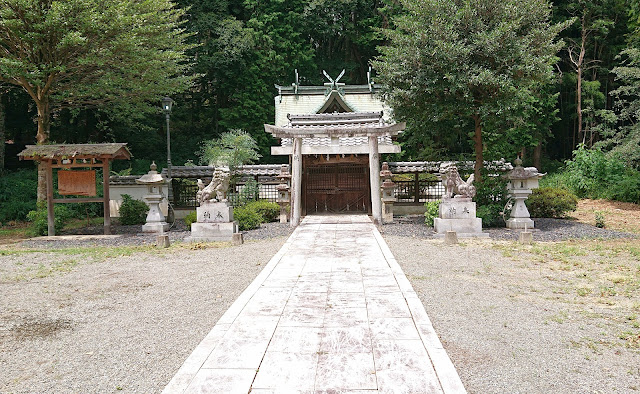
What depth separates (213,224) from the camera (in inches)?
436

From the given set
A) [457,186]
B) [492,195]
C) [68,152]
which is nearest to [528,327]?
[457,186]

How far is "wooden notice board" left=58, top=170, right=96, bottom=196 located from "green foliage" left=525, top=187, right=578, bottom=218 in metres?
14.0

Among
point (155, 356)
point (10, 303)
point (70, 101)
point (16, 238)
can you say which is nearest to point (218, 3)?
point (70, 101)

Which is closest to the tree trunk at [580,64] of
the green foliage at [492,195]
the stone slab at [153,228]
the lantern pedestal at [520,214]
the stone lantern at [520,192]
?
the green foliage at [492,195]

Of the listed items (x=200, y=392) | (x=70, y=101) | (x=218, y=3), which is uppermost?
(x=218, y=3)

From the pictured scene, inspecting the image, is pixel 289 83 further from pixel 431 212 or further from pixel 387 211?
pixel 431 212

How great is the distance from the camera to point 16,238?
41.2ft

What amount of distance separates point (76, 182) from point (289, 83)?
16447mm

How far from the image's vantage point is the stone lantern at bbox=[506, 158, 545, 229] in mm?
12164

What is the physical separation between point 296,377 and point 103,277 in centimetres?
521

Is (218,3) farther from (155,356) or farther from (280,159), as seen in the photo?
(155,356)

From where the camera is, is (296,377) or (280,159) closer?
(296,377)

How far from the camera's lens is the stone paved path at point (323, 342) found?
10.8 feet

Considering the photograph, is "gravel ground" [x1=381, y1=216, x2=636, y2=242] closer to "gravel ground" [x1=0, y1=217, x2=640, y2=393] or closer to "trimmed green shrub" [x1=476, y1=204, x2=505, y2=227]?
"trimmed green shrub" [x1=476, y1=204, x2=505, y2=227]
